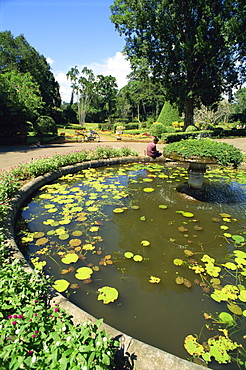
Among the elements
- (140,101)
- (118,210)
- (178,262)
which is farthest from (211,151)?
(140,101)

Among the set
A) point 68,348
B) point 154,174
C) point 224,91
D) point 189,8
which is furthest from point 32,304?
point 224,91

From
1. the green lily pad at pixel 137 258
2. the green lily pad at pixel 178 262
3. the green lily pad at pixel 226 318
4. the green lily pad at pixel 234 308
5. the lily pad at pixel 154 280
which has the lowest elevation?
the green lily pad at pixel 234 308

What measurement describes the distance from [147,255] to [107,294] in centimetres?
92

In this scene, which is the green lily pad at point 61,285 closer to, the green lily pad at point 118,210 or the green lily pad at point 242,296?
the green lily pad at point 242,296

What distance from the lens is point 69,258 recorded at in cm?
285

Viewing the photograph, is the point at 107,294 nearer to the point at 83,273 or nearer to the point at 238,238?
the point at 83,273

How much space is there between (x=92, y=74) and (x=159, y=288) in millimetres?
48590

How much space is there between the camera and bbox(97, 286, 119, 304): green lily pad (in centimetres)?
221

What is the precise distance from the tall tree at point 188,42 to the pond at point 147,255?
1602 cm

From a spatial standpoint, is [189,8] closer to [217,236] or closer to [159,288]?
[217,236]

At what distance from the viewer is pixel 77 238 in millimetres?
3389

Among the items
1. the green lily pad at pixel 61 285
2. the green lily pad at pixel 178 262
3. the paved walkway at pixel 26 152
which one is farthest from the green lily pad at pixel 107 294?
the paved walkway at pixel 26 152

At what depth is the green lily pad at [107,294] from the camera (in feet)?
7.25

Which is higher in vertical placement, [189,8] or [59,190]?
[189,8]
